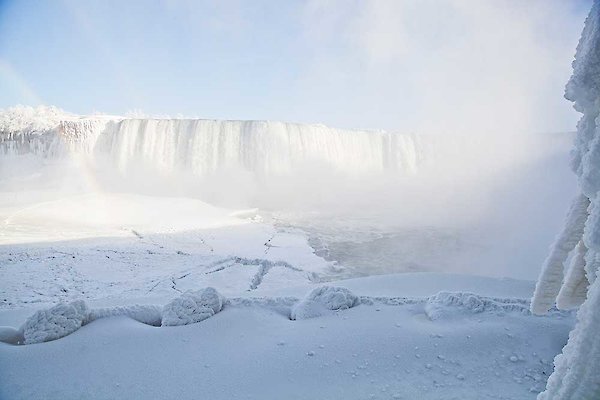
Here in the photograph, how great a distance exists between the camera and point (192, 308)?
2.20 meters

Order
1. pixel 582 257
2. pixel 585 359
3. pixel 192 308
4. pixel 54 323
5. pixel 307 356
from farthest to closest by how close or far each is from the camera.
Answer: pixel 192 308
pixel 54 323
pixel 307 356
pixel 582 257
pixel 585 359

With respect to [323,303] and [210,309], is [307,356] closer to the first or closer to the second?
[323,303]

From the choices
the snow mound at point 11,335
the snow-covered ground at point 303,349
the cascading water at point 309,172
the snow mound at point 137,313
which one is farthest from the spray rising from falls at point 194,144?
the snow mound at point 11,335

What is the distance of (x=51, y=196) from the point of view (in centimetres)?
1451

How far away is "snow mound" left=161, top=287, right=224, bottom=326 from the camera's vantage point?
215cm

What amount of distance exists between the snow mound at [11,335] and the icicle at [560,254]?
8.41 ft

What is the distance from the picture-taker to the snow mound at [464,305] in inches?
88.3

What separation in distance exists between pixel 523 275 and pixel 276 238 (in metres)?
4.92

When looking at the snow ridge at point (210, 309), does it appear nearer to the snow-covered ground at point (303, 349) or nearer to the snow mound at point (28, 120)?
the snow-covered ground at point (303, 349)

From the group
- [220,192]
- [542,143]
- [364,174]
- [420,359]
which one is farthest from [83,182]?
[542,143]

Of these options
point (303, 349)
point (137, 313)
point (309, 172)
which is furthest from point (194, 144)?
point (303, 349)

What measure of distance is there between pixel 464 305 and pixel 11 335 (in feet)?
9.01

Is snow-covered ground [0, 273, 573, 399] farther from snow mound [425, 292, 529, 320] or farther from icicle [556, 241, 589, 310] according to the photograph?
icicle [556, 241, 589, 310]

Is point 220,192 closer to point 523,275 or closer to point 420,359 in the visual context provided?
point 523,275
